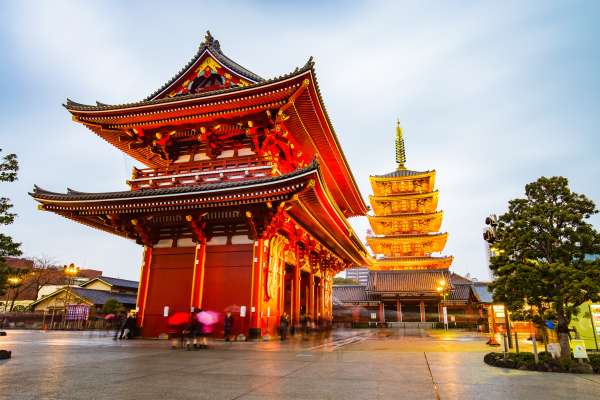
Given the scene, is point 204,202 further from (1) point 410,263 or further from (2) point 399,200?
(1) point 410,263

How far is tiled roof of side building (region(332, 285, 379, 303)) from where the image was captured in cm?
4803

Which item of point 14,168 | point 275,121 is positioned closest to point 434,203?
point 275,121

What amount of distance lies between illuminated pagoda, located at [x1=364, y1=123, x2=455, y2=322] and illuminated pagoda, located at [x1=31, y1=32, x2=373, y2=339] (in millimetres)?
28047

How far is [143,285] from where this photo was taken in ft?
62.0

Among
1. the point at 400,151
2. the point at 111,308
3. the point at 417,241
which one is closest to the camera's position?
the point at 111,308

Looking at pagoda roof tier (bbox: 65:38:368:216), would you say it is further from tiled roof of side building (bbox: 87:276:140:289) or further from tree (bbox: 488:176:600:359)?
tiled roof of side building (bbox: 87:276:140:289)

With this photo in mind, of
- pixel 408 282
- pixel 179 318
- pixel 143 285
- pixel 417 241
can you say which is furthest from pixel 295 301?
pixel 417 241

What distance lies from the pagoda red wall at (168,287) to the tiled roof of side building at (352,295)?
111 ft

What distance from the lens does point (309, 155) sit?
23.6 metres

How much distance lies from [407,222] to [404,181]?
575 cm

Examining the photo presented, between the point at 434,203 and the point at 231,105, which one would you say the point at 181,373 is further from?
the point at 434,203

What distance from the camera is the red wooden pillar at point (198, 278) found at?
17.4 metres

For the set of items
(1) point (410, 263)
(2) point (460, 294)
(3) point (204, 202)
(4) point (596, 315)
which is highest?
(1) point (410, 263)

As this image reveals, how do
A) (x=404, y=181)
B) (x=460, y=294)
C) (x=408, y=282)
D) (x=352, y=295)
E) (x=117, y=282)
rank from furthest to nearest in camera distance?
(x=117, y=282), (x=404, y=181), (x=352, y=295), (x=408, y=282), (x=460, y=294)
